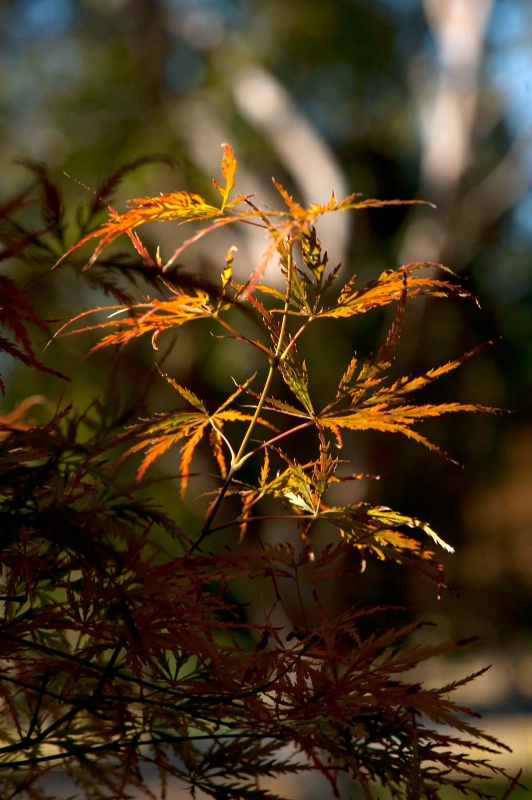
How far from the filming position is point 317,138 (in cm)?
480

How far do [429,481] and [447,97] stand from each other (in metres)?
4.49

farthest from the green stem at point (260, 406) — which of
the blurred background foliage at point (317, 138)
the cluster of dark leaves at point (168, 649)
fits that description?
the blurred background foliage at point (317, 138)

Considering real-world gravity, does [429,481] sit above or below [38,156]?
below

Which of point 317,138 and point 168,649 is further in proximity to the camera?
point 317,138

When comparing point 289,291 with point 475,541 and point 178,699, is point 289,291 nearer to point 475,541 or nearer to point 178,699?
point 178,699

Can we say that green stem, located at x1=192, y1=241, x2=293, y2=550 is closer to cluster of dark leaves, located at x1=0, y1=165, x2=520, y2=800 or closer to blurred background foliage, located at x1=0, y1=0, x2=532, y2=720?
cluster of dark leaves, located at x1=0, y1=165, x2=520, y2=800

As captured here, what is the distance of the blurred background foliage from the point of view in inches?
187

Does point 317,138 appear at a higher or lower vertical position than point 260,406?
higher

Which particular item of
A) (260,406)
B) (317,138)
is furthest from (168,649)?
(317,138)

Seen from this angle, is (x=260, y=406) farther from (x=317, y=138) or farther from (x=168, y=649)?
(x=317, y=138)

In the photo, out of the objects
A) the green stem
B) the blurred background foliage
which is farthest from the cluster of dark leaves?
the blurred background foliage

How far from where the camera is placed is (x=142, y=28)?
17.3 ft

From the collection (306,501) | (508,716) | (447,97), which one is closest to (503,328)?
(447,97)

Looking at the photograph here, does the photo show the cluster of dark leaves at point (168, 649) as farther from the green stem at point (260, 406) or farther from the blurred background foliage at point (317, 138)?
the blurred background foliage at point (317, 138)
